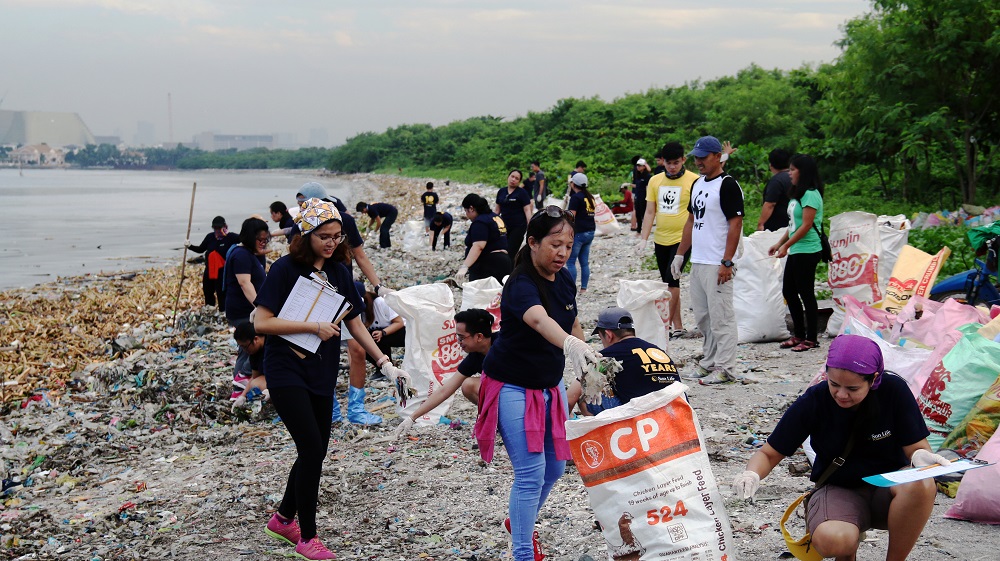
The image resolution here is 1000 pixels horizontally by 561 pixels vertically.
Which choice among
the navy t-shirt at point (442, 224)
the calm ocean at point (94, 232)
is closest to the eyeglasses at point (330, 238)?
the navy t-shirt at point (442, 224)

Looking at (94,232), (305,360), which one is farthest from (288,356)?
(94,232)

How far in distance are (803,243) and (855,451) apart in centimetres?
418

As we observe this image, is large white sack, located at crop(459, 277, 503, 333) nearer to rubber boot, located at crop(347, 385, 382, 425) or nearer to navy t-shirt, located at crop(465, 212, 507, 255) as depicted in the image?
rubber boot, located at crop(347, 385, 382, 425)

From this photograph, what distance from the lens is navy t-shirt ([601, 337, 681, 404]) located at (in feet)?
13.8

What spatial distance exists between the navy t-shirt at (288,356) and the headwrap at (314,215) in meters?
0.19

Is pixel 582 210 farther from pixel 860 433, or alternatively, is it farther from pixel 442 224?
pixel 442 224

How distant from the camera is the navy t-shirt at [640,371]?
13.8 ft

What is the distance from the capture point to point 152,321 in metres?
12.3

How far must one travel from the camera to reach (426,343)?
6320 mm

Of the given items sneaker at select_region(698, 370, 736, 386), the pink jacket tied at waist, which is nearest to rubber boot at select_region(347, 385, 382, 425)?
sneaker at select_region(698, 370, 736, 386)

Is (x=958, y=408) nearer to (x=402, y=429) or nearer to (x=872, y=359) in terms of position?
(x=872, y=359)

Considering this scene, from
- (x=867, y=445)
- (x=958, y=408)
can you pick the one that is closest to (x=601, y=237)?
(x=958, y=408)

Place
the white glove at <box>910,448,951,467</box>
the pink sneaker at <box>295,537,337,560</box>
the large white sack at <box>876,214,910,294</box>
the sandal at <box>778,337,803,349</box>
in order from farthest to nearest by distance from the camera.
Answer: the large white sack at <box>876,214,910,294</box> < the sandal at <box>778,337,803,349</box> < the pink sneaker at <box>295,537,337,560</box> < the white glove at <box>910,448,951,467</box>

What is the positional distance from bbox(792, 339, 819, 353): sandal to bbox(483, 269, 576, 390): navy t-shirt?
4379mm
